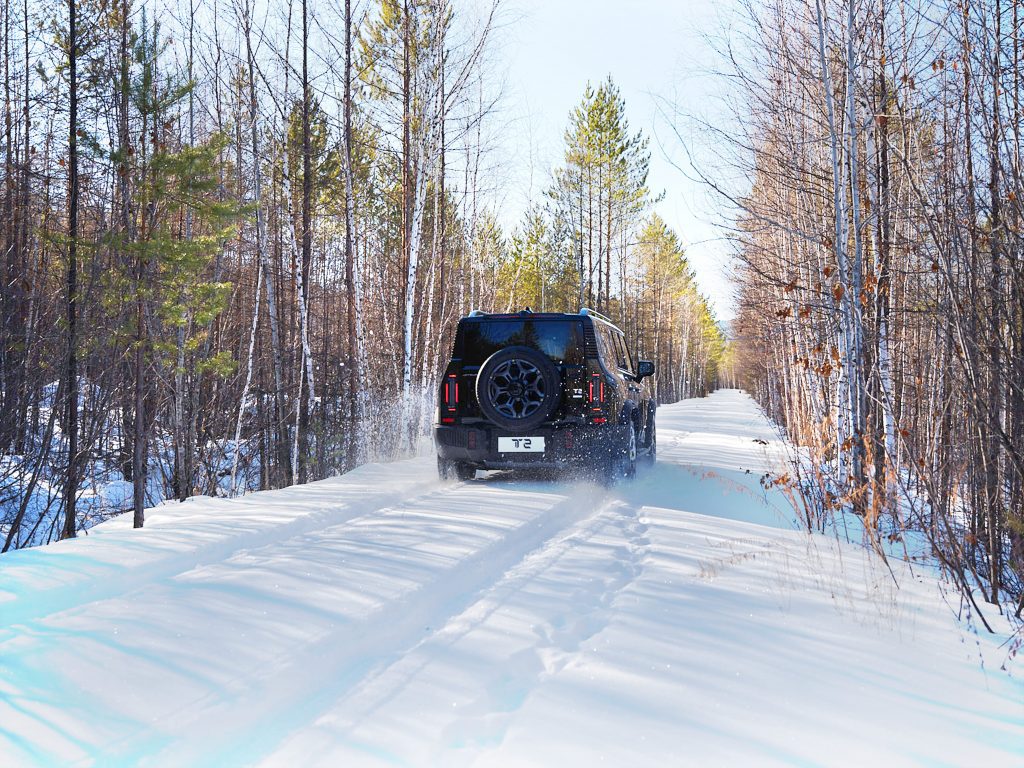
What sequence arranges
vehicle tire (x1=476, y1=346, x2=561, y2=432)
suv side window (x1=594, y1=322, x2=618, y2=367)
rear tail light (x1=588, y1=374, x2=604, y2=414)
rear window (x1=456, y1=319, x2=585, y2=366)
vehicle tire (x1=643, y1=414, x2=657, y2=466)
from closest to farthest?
vehicle tire (x1=476, y1=346, x2=561, y2=432) < rear tail light (x1=588, y1=374, x2=604, y2=414) < rear window (x1=456, y1=319, x2=585, y2=366) < suv side window (x1=594, y1=322, x2=618, y2=367) < vehicle tire (x1=643, y1=414, x2=657, y2=466)

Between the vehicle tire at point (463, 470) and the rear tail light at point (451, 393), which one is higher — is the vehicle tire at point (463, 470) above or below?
below

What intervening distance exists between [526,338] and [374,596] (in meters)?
4.98

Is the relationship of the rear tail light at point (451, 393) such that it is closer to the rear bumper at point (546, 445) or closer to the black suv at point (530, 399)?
the black suv at point (530, 399)

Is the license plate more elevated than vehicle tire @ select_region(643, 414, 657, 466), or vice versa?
the license plate

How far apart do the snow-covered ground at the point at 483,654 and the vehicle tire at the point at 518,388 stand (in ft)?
8.08

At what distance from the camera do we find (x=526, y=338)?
8500mm

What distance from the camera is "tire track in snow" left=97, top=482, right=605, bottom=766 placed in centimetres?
259

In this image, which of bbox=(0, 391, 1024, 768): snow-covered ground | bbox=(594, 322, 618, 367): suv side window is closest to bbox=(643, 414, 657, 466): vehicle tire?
bbox=(594, 322, 618, 367): suv side window

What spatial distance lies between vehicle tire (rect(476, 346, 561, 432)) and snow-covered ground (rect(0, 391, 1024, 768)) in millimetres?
2464

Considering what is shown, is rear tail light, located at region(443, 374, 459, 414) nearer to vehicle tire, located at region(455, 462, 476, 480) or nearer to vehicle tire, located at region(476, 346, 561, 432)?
vehicle tire, located at region(476, 346, 561, 432)

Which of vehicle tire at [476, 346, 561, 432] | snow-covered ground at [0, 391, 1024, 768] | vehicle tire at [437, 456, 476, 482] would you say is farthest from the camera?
vehicle tire at [437, 456, 476, 482]

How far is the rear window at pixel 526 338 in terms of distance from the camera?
329 inches

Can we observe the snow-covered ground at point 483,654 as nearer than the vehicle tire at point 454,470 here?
Yes

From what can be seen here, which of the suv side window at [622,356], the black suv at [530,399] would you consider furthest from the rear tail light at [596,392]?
the suv side window at [622,356]
